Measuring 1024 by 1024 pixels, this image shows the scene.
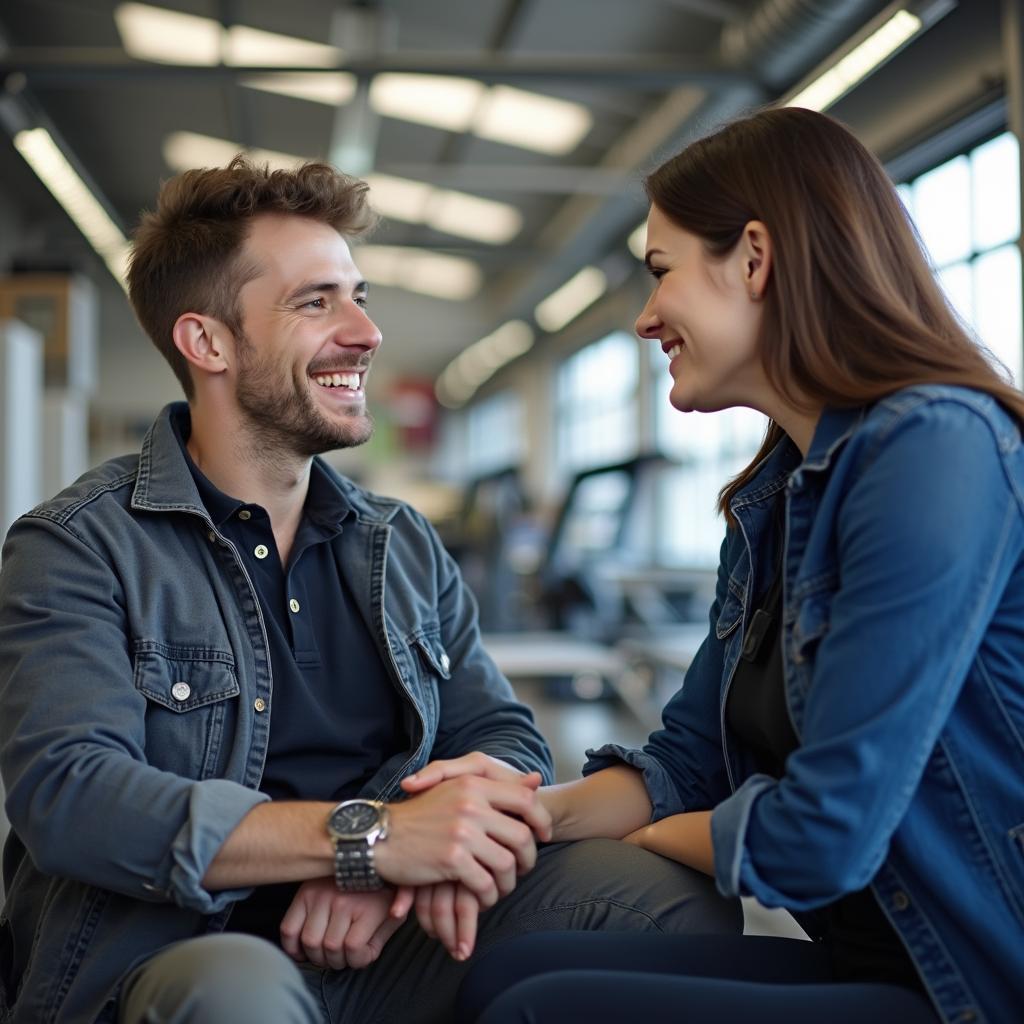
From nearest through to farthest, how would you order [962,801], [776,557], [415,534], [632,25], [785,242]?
[962,801] < [785,242] < [776,557] < [415,534] < [632,25]

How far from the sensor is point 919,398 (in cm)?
106

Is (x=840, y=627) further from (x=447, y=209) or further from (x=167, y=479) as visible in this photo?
(x=447, y=209)

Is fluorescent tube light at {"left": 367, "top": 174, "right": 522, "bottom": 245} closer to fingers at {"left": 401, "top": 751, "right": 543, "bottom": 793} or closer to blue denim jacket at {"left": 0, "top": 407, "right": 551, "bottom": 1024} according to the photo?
blue denim jacket at {"left": 0, "top": 407, "right": 551, "bottom": 1024}

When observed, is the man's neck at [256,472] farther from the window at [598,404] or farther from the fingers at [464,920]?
the window at [598,404]

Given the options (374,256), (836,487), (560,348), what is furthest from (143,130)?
(836,487)

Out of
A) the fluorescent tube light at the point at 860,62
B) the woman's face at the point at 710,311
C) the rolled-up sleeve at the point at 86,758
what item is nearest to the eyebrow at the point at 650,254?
the woman's face at the point at 710,311

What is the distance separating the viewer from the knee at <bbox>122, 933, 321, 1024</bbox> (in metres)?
1.00

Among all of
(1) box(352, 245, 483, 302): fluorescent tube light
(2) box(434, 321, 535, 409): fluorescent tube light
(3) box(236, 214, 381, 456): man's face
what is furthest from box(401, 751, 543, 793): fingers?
(2) box(434, 321, 535, 409): fluorescent tube light

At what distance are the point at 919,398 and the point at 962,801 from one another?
380 millimetres

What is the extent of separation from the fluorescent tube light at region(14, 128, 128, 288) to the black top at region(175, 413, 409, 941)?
2988 millimetres

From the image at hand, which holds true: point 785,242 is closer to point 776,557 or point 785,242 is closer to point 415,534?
point 776,557

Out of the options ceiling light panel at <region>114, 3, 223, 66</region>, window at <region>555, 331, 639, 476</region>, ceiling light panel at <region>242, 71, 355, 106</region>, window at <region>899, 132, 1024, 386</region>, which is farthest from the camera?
window at <region>555, 331, 639, 476</region>

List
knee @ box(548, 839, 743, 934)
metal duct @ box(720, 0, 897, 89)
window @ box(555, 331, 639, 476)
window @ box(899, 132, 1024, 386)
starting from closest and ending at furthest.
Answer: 1. knee @ box(548, 839, 743, 934)
2. metal duct @ box(720, 0, 897, 89)
3. window @ box(899, 132, 1024, 386)
4. window @ box(555, 331, 639, 476)

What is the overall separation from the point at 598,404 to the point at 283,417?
10.4m
